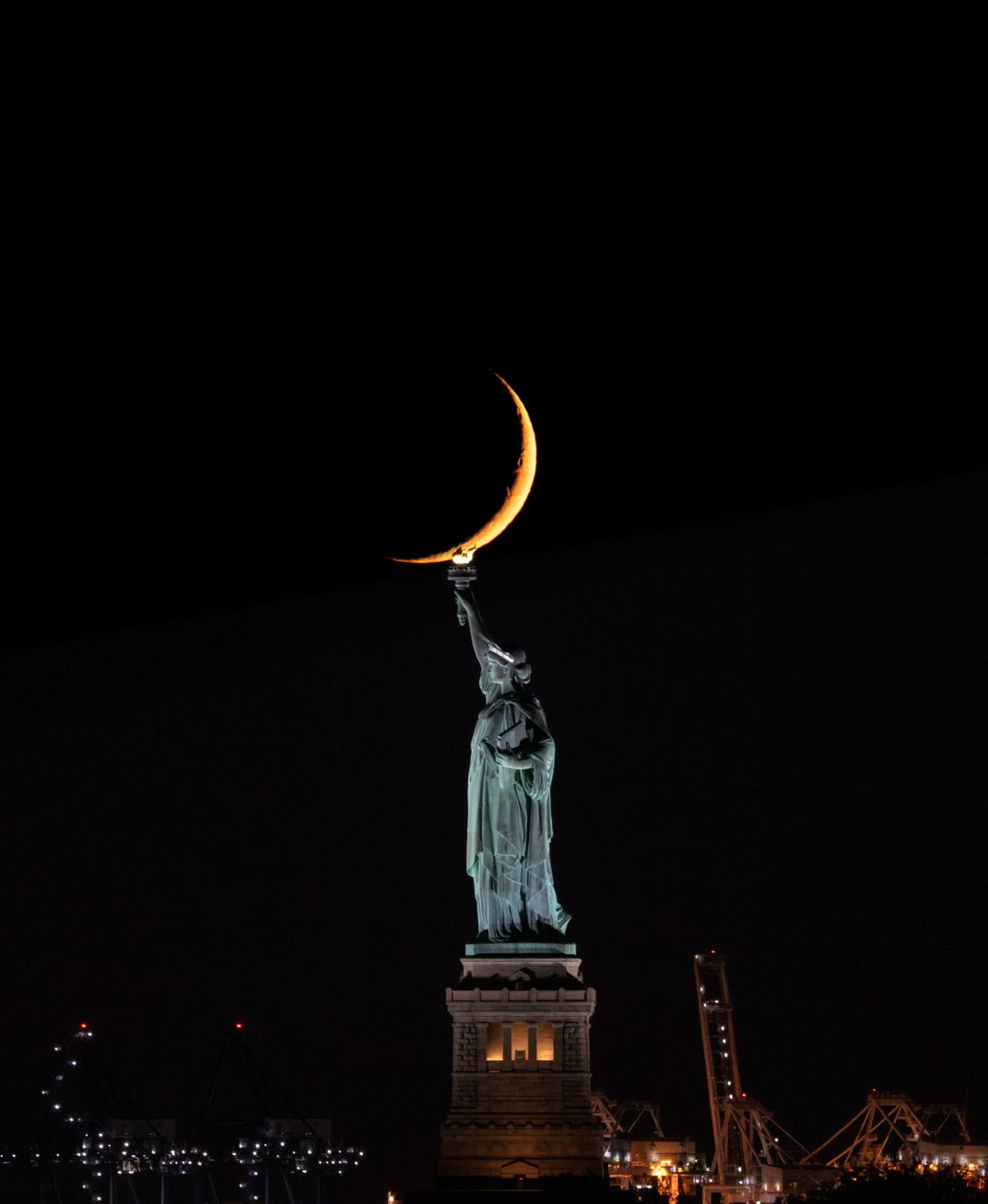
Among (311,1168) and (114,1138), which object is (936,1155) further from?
(114,1138)

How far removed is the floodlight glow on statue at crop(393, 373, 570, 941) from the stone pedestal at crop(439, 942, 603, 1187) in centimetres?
187

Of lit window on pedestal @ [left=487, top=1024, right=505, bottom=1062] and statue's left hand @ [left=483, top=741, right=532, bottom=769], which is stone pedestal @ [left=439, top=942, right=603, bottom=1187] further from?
statue's left hand @ [left=483, top=741, right=532, bottom=769]

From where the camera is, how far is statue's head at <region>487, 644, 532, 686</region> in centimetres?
5875

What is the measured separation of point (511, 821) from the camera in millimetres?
57969

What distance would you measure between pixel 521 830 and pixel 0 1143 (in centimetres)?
9547

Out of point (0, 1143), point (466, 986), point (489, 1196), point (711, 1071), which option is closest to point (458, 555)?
point (466, 986)

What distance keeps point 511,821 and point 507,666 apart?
180 inches

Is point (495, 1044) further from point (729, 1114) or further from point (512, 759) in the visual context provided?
point (729, 1114)

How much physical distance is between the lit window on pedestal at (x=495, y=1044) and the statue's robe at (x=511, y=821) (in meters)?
3.04

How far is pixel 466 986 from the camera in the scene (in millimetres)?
54750

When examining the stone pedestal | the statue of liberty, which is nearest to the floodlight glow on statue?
the statue of liberty

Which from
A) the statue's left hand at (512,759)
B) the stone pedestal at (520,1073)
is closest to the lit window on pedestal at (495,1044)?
the stone pedestal at (520,1073)

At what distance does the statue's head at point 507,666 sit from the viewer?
58.8 meters

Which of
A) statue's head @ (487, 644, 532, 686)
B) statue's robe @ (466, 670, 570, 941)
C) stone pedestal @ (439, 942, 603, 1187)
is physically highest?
statue's head @ (487, 644, 532, 686)
